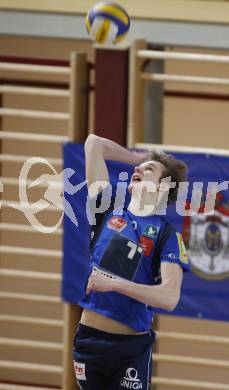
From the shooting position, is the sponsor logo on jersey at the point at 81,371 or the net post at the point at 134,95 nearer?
the sponsor logo on jersey at the point at 81,371

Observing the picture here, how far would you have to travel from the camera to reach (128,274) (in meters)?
4.23

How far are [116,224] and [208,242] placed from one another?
1696mm

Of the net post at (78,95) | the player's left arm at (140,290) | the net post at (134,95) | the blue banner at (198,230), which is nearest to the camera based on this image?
the player's left arm at (140,290)

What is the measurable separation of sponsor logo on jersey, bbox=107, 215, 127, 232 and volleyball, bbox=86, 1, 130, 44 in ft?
5.07

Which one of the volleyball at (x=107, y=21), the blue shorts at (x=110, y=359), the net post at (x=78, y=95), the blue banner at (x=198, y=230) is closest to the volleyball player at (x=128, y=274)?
the blue shorts at (x=110, y=359)

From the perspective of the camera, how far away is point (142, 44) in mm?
6074

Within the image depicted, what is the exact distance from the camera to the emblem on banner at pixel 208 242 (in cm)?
581

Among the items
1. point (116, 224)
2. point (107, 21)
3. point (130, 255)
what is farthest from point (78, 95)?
point (130, 255)

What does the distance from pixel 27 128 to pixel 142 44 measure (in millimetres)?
2957

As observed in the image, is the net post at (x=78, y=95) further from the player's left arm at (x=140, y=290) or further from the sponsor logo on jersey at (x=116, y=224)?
the player's left arm at (x=140, y=290)

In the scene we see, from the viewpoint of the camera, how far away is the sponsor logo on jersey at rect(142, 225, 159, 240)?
4262mm

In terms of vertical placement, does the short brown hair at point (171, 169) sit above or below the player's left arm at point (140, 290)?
above

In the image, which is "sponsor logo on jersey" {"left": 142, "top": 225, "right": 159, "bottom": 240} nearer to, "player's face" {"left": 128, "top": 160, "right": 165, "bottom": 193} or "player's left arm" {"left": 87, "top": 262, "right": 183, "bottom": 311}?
"player's face" {"left": 128, "top": 160, "right": 165, "bottom": 193}

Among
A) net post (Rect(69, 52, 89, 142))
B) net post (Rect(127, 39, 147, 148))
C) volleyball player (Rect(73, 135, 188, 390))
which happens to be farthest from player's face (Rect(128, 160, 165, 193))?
net post (Rect(69, 52, 89, 142))
